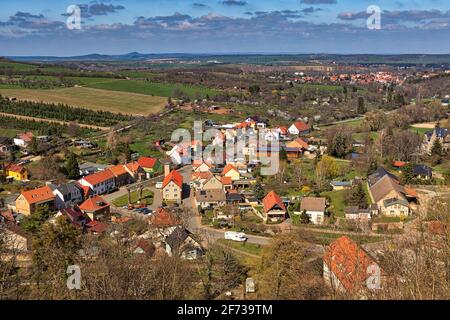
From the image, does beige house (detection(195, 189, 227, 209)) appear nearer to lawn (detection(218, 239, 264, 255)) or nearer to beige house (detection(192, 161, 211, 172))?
lawn (detection(218, 239, 264, 255))

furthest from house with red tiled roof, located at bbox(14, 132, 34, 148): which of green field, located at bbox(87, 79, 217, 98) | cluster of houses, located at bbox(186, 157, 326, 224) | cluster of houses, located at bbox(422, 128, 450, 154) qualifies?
cluster of houses, located at bbox(422, 128, 450, 154)

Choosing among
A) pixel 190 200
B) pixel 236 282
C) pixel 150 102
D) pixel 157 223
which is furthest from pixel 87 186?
pixel 150 102

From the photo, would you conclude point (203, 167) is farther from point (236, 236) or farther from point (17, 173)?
point (17, 173)

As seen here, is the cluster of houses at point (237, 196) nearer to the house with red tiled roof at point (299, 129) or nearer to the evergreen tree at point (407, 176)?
the evergreen tree at point (407, 176)

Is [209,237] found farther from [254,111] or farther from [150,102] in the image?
[150,102]

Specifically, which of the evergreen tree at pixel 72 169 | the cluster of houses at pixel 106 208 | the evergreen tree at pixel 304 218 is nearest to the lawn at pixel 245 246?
the cluster of houses at pixel 106 208

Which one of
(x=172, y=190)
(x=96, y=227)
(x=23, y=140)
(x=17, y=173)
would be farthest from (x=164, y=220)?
(x=23, y=140)
